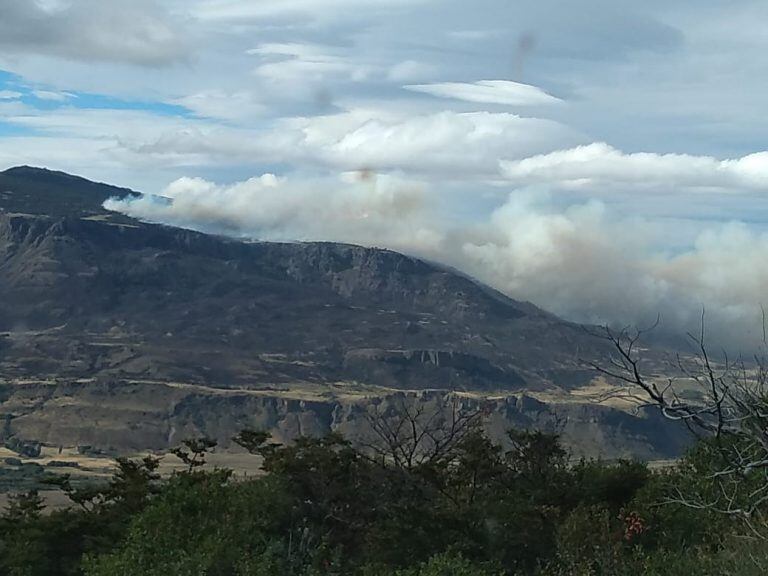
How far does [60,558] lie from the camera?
2290 inches

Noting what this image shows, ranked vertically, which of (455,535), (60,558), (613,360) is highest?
(613,360)

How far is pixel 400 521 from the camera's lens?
5191 centimetres

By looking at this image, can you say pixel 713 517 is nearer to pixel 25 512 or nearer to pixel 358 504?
pixel 358 504

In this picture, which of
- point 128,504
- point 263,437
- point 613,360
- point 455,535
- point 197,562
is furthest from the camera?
point 263,437

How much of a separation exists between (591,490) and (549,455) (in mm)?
5903

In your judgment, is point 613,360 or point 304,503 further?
point 304,503

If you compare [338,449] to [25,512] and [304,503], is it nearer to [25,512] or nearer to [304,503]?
[304,503]

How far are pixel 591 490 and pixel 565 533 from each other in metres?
16.9

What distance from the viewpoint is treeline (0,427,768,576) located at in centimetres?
3778

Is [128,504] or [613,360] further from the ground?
[613,360]

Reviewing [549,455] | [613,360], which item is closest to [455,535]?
[549,455]

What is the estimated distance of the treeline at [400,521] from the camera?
37781 mm

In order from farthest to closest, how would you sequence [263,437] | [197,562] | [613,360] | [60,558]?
[263,437] → [60,558] → [197,562] → [613,360]

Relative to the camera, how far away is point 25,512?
66.6 m
